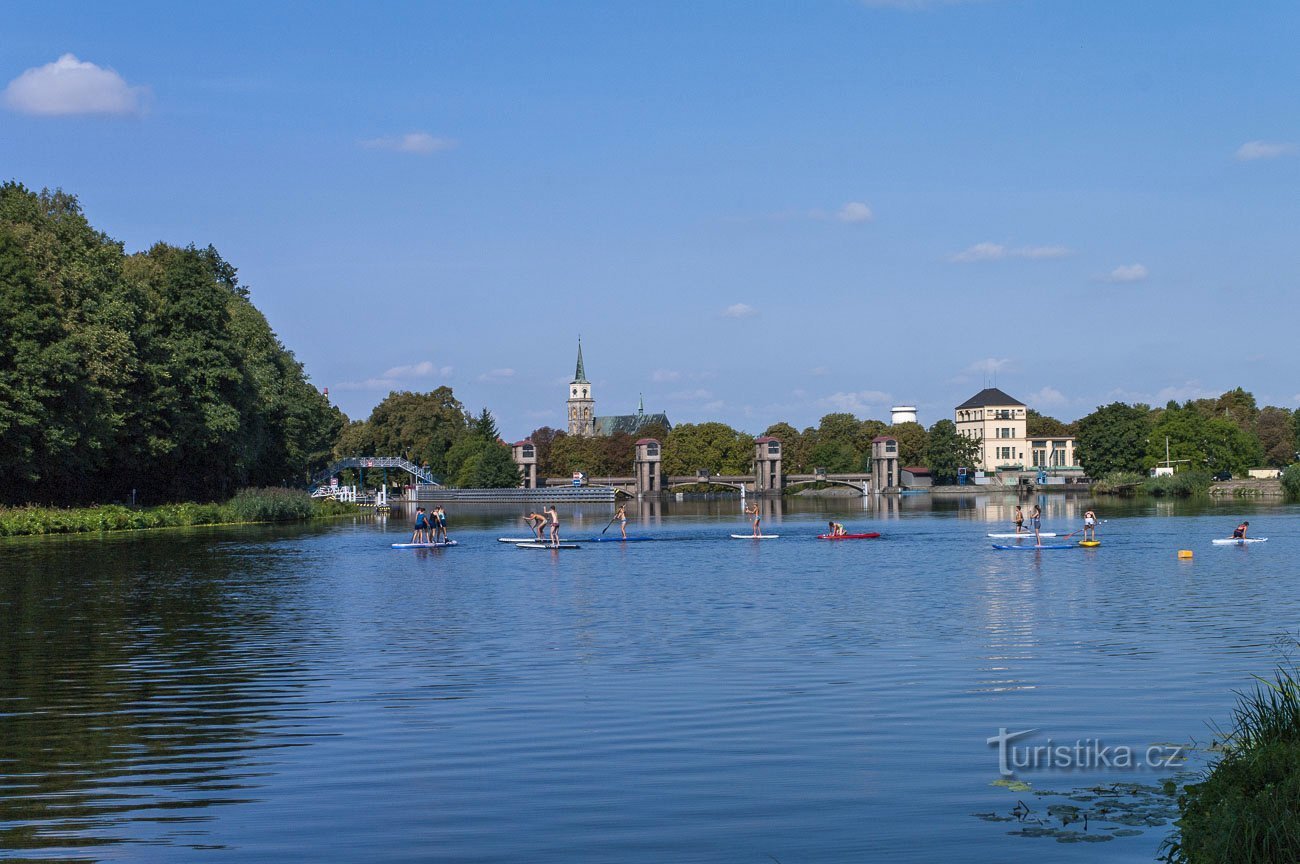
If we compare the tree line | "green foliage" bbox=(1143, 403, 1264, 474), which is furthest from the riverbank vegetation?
"green foliage" bbox=(1143, 403, 1264, 474)

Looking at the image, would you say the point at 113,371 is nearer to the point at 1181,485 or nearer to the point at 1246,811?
the point at 1246,811

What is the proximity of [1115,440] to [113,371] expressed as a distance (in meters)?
140

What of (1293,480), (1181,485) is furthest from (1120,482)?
(1293,480)

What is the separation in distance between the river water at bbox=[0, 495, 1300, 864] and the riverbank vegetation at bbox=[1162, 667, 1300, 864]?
39.4 inches

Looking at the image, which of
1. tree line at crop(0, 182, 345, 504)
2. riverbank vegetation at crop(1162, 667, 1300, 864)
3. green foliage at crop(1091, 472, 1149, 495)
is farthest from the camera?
green foliage at crop(1091, 472, 1149, 495)

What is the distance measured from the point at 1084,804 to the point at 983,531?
71884mm

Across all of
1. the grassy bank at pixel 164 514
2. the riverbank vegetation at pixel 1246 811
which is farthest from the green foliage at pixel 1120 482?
the riverbank vegetation at pixel 1246 811

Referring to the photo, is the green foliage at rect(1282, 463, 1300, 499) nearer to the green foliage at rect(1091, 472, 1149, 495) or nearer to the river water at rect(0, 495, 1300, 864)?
the green foliage at rect(1091, 472, 1149, 495)

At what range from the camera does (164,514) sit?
80750mm

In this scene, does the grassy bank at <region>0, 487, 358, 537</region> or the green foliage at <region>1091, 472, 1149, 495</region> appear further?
the green foliage at <region>1091, 472, 1149, 495</region>

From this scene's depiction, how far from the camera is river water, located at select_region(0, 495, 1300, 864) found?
11.8m

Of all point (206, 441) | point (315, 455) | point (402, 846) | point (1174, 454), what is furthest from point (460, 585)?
point (1174, 454)

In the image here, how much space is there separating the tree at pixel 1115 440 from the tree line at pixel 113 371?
11590 centimetres

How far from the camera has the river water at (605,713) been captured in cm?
1180
